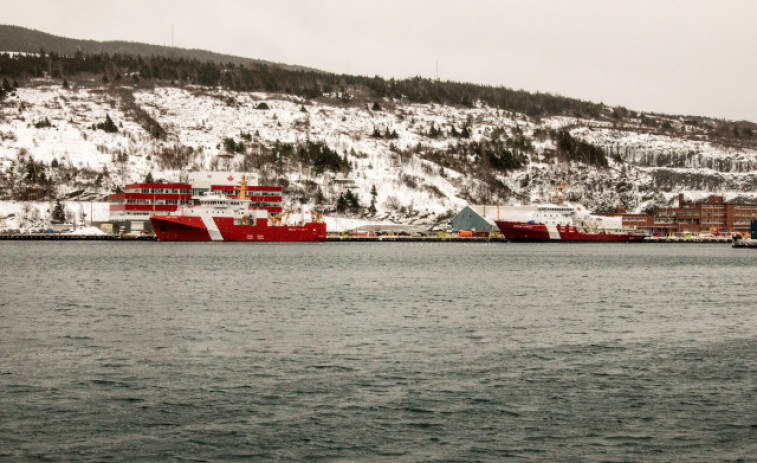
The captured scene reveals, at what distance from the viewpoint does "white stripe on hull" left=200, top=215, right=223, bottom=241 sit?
111338mm

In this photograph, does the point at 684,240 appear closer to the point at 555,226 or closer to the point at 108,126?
the point at 555,226

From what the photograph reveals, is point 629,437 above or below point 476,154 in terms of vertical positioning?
A: below

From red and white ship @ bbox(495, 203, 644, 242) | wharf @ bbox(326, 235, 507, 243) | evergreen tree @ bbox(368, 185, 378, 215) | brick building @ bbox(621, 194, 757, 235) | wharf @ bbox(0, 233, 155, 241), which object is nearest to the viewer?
wharf @ bbox(0, 233, 155, 241)

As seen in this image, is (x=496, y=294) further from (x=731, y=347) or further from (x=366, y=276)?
(x=731, y=347)

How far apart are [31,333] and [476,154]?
156m

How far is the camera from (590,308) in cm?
3691

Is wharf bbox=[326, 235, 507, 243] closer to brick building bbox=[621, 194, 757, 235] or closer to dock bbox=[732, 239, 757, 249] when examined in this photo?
dock bbox=[732, 239, 757, 249]

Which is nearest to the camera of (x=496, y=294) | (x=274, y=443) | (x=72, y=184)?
(x=274, y=443)

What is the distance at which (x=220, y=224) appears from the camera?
11238 centimetres

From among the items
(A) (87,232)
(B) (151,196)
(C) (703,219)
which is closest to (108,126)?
(B) (151,196)

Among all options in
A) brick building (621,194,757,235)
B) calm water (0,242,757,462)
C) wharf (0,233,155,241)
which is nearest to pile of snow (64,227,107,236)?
wharf (0,233,155,241)

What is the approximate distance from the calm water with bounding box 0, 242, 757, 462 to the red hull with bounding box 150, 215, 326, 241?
221 feet

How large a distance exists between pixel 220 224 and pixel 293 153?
5104 centimetres

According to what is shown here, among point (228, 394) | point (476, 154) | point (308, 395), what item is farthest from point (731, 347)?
point (476, 154)
